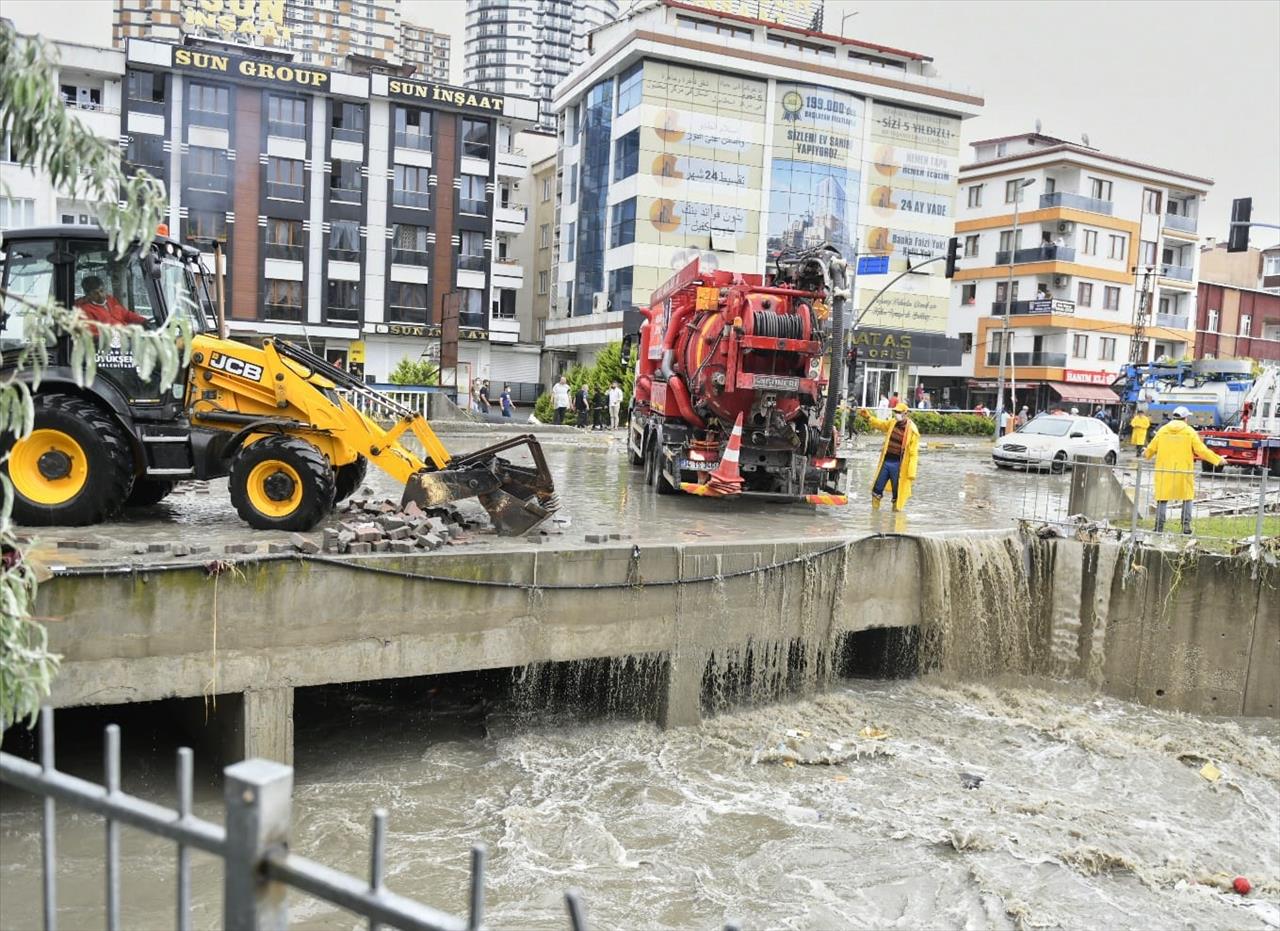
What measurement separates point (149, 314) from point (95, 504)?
189 cm

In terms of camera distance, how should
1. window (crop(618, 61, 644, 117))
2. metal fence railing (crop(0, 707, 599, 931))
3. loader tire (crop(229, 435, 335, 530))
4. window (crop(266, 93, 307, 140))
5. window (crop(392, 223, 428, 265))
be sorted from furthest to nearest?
window (crop(392, 223, 428, 265)) < window (crop(618, 61, 644, 117)) < window (crop(266, 93, 307, 140)) < loader tire (crop(229, 435, 335, 530)) < metal fence railing (crop(0, 707, 599, 931))

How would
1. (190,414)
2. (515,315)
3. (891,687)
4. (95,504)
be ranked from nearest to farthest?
(95,504) → (190,414) → (891,687) → (515,315)

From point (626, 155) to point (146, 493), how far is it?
36630 mm

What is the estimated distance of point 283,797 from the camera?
243cm

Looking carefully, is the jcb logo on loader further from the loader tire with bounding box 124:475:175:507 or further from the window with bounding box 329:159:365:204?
the window with bounding box 329:159:365:204

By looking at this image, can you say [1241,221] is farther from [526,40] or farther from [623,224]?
[526,40]

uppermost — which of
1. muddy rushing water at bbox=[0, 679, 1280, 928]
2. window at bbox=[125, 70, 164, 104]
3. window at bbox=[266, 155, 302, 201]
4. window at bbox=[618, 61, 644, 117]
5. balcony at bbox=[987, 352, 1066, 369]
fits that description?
window at bbox=[618, 61, 644, 117]

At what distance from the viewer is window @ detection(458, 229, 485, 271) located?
→ 48.7 m

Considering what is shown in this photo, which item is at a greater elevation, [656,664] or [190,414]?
[190,414]

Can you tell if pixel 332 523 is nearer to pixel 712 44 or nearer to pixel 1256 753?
pixel 1256 753

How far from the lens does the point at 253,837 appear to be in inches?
94.5

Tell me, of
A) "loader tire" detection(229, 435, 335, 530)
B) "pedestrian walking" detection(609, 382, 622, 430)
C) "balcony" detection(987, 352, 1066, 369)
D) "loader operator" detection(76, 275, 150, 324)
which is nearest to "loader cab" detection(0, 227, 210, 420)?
"loader operator" detection(76, 275, 150, 324)

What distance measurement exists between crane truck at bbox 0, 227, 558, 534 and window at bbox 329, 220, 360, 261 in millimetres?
36506

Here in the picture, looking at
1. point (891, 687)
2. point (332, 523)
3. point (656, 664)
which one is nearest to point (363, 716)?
point (332, 523)
